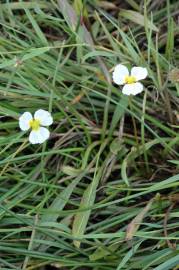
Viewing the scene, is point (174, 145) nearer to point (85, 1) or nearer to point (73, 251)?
point (73, 251)

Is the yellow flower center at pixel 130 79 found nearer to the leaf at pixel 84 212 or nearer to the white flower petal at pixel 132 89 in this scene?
the white flower petal at pixel 132 89

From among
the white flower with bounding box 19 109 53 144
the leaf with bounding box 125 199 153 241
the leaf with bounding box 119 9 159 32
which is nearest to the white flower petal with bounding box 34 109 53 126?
the white flower with bounding box 19 109 53 144

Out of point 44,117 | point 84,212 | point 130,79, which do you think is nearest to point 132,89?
point 130,79

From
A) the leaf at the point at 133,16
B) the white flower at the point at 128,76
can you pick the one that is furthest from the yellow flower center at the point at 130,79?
the leaf at the point at 133,16

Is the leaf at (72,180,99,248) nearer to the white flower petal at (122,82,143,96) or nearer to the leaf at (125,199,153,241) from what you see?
the leaf at (125,199,153,241)

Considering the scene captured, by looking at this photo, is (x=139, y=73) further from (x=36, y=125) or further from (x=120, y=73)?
(x=36, y=125)

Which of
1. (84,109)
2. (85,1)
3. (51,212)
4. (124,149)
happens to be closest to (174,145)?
(124,149)
